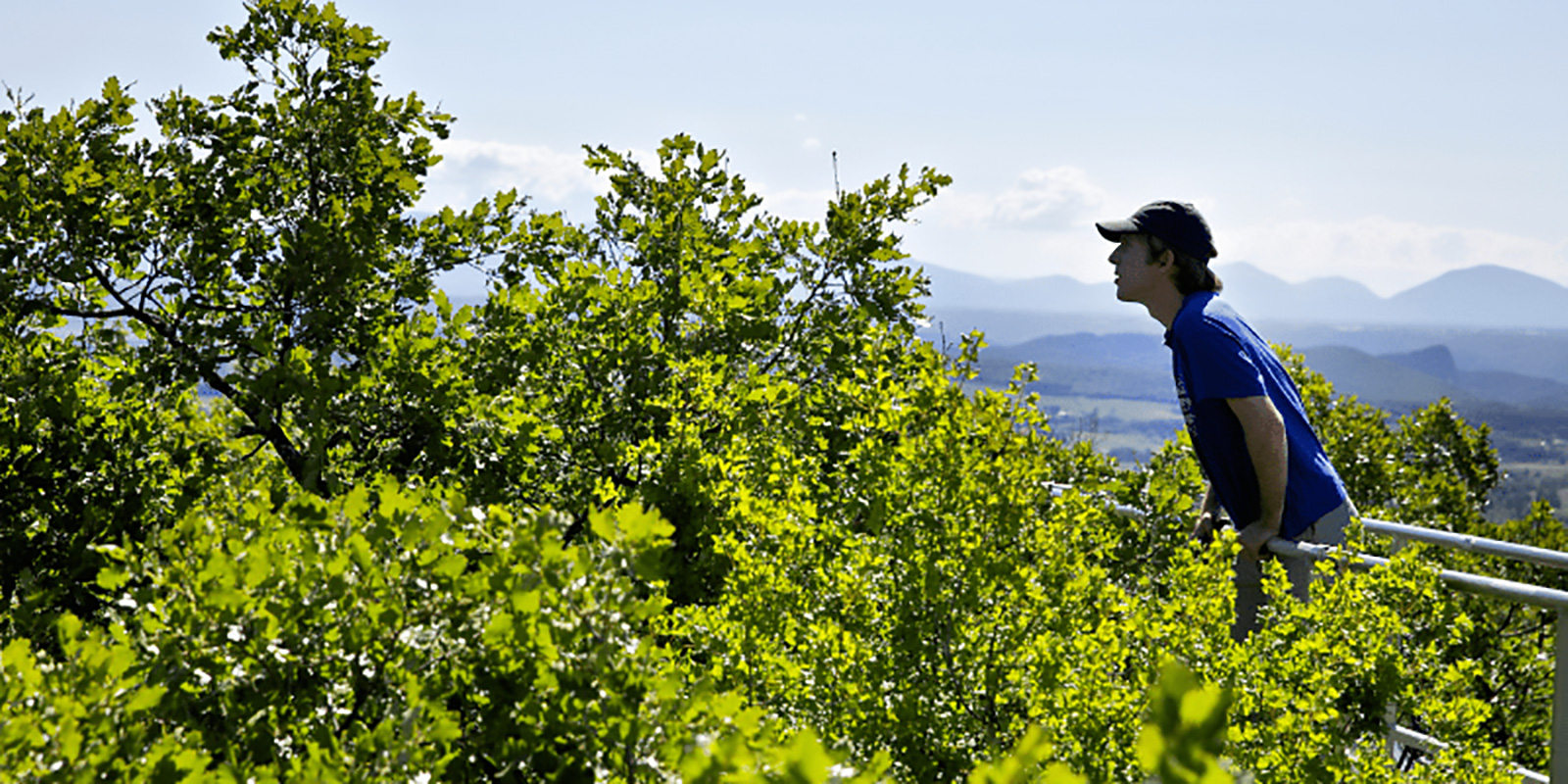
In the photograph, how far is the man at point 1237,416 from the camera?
10.3ft

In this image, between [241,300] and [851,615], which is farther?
[241,300]

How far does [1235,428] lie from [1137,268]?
2.16ft

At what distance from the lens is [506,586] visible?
63.0 inches

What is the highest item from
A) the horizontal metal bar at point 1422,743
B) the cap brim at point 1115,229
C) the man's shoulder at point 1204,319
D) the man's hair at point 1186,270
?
the cap brim at point 1115,229

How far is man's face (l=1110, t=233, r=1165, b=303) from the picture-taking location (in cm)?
357

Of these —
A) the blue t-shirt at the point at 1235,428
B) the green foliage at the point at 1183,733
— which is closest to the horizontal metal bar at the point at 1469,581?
the blue t-shirt at the point at 1235,428

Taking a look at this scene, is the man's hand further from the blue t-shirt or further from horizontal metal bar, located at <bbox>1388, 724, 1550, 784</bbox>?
horizontal metal bar, located at <bbox>1388, 724, 1550, 784</bbox>

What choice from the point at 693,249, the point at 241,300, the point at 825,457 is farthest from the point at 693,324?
the point at 241,300

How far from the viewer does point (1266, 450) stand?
3.09 metres

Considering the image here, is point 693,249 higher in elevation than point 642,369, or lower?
higher

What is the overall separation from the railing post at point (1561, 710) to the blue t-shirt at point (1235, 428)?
656mm

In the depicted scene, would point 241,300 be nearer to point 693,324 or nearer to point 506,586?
point 693,324

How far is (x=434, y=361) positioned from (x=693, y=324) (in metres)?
0.97

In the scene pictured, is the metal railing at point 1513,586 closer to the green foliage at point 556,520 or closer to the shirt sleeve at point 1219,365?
the green foliage at point 556,520
